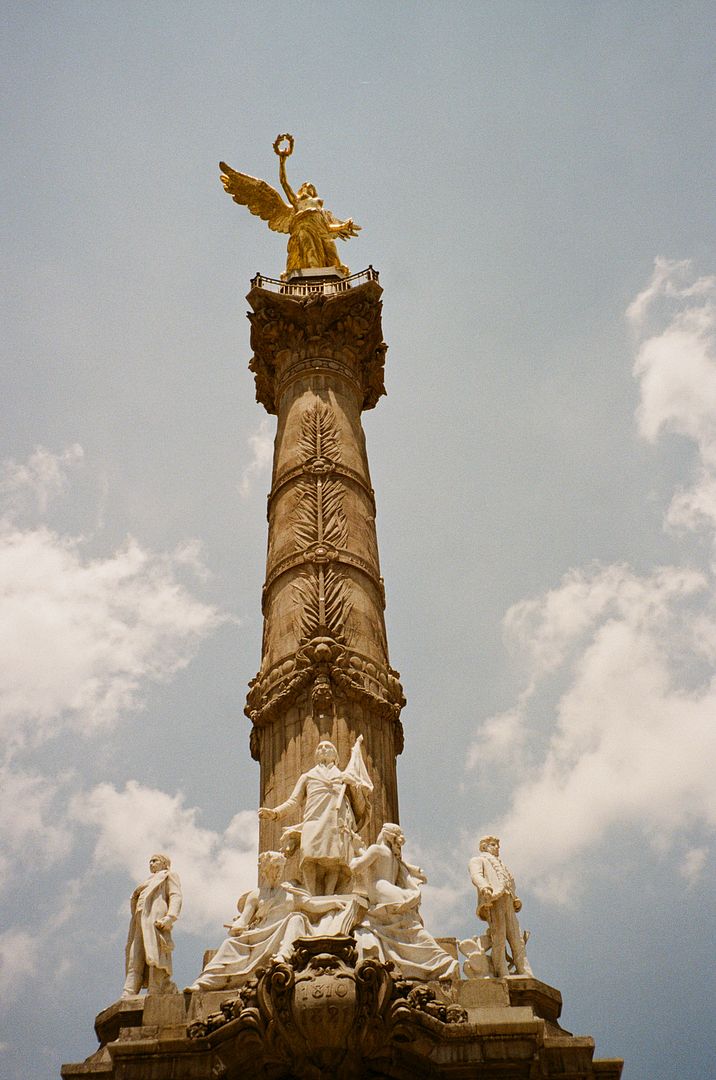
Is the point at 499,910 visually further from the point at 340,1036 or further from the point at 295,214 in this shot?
the point at 295,214

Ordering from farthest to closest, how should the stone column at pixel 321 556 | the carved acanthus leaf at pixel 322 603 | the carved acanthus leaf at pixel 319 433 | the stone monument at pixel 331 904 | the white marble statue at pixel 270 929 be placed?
1. the carved acanthus leaf at pixel 319 433
2. the carved acanthus leaf at pixel 322 603
3. the stone column at pixel 321 556
4. the white marble statue at pixel 270 929
5. the stone monument at pixel 331 904

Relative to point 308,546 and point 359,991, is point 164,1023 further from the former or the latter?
point 308,546

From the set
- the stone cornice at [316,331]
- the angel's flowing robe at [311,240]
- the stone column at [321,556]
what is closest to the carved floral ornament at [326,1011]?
the stone column at [321,556]

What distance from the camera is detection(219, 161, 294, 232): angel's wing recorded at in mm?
24375

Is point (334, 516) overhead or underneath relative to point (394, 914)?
overhead

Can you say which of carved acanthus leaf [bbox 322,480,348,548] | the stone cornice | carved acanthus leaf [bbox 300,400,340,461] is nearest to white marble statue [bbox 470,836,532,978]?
carved acanthus leaf [bbox 322,480,348,548]

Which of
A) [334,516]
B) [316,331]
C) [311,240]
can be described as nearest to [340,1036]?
[334,516]

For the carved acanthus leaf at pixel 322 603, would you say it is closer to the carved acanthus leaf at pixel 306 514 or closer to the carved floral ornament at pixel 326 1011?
the carved acanthus leaf at pixel 306 514

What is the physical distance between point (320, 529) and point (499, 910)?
675 cm

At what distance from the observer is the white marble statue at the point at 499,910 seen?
43.2ft

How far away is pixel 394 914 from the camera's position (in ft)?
41.6

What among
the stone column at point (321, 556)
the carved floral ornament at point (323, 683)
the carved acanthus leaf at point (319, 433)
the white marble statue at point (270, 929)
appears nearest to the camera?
the white marble statue at point (270, 929)

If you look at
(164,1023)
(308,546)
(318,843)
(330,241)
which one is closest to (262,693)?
(308,546)

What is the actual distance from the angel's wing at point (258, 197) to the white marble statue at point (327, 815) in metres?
13.7
